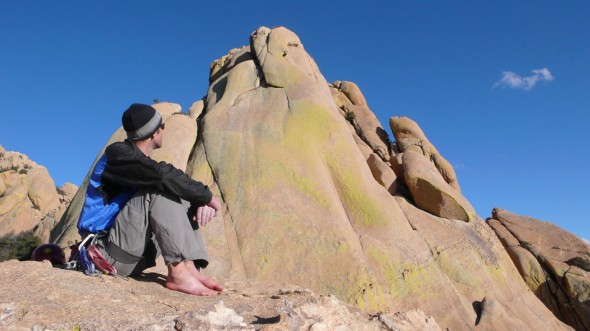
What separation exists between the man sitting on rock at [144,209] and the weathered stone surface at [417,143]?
583 inches

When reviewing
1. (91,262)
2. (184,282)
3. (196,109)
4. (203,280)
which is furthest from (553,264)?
(91,262)

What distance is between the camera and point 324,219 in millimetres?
11844

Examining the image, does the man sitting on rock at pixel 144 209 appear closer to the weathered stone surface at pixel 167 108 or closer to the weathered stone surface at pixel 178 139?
the weathered stone surface at pixel 178 139

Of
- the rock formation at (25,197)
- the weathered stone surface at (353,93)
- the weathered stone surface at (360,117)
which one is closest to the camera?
the weathered stone surface at (360,117)

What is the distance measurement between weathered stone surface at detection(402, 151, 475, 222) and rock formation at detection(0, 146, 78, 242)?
2250 centimetres

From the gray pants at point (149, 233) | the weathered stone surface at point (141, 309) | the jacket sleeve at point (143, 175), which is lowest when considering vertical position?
the weathered stone surface at point (141, 309)

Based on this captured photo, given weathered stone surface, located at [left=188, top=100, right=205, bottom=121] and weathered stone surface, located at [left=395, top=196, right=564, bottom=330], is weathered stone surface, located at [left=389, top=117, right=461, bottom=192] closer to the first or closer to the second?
weathered stone surface, located at [left=395, top=196, right=564, bottom=330]

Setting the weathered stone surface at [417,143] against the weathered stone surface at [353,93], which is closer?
the weathered stone surface at [417,143]

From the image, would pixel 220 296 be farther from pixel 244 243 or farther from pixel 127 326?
pixel 244 243

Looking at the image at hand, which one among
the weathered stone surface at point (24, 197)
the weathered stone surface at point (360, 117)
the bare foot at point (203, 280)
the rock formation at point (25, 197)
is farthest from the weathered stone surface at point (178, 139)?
the weathered stone surface at point (24, 197)

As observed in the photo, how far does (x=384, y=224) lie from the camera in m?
12.6

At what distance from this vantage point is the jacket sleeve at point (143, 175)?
12.0 feet

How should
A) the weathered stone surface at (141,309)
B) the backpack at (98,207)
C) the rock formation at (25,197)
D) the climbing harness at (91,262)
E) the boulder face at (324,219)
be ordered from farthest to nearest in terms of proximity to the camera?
the rock formation at (25,197)
the boulder face at (324,219)
the backpack at (98,207)
the climbing harness at (91,262)
the weathered stone surface at (141,309)

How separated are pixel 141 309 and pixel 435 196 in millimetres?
12583
